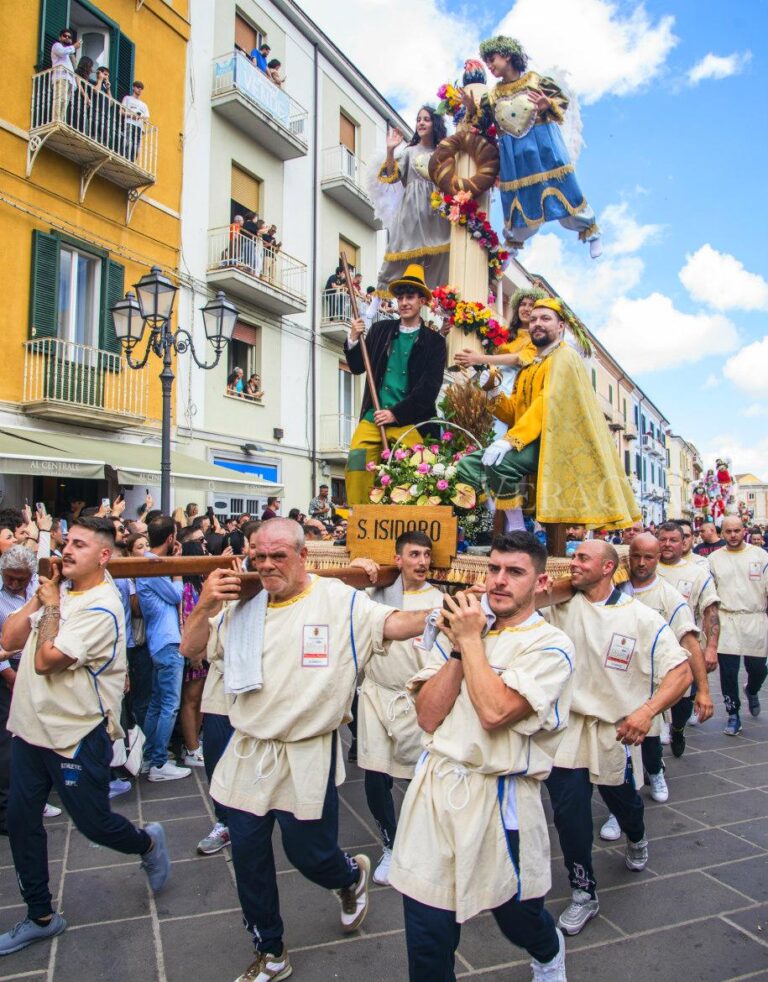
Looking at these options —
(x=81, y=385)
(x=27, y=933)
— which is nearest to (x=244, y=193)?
(x=81, y=385)

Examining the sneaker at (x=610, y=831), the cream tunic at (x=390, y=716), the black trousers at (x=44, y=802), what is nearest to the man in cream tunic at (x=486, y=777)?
the cream tunic at (x=390, y=716)

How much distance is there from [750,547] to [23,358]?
34.3ft

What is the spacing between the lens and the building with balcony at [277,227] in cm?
1515

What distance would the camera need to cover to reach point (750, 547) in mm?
7516

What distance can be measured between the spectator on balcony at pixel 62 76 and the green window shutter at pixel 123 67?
1.51 meters

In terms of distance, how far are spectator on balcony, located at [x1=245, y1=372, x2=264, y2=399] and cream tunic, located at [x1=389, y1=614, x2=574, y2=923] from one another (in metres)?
14.2

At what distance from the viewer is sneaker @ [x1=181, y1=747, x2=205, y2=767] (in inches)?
231

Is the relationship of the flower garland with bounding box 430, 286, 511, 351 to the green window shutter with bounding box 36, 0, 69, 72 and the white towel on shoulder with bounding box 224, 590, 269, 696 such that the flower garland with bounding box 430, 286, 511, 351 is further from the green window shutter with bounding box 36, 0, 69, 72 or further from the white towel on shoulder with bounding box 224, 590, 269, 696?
the green window shutter with bounding box 36, 0, 69, 72

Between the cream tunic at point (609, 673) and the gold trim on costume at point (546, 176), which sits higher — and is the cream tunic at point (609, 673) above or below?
below

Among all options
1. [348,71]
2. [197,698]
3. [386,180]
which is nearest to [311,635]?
[197,698]

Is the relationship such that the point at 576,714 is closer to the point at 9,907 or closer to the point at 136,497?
the point at 9,907

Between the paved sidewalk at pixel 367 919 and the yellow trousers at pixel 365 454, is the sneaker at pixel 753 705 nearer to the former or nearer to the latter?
the paved sidewalk at pixel 367 919

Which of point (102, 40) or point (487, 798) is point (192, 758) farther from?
point (102, 40)

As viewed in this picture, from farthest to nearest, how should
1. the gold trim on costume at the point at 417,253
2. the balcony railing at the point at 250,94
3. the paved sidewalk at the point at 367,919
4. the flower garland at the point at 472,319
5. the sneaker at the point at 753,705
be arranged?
the balcony railing at the point at 250,94
the sneaker at the point at 753,705
the gold trim on costume at the point at 417,253
the flower garland at the point at 472,319
the paved sidewalk at the point at 367,919
